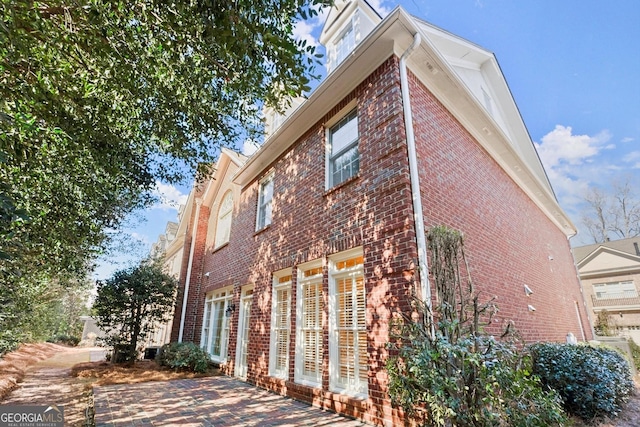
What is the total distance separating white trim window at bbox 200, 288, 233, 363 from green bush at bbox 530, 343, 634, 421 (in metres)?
8.10

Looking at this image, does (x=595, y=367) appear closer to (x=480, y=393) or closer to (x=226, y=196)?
(x=480, y=393)

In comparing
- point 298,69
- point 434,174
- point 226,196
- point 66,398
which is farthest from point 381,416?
point 226,196

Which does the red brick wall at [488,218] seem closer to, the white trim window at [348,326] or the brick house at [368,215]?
the brick house at [368,215]

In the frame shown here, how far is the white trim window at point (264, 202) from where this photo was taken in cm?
894

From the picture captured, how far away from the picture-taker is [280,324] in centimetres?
707

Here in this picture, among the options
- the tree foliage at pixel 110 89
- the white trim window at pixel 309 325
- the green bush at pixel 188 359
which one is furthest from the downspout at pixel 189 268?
the white trim window at pixel 309 325

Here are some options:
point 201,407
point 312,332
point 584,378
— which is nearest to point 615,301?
point 584,378

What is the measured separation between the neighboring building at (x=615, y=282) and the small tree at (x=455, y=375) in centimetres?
2434

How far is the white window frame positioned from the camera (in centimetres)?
615

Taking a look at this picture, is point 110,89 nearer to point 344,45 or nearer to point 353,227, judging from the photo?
point 353,227

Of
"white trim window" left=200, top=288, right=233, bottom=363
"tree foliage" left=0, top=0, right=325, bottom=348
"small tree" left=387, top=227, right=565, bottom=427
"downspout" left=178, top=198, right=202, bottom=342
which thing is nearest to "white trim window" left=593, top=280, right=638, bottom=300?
"small tree" left=387, top=227, right=565, bottom=427

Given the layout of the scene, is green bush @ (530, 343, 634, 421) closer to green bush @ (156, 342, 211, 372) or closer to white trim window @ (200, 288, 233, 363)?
white trim window @ (200, 288, 233, 363)

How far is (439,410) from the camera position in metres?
3.30

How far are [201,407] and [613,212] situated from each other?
35.1 metres
